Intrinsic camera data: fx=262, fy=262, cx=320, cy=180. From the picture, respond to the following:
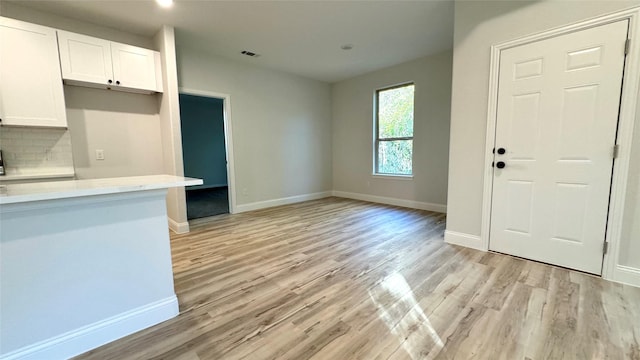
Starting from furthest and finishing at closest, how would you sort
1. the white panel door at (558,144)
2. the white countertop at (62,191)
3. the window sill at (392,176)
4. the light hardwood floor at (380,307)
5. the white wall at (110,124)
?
1. the window sill at (392,176)
2. the white wall at (110,124)
3. the white panel door at (558,144)
4. the light hardwood floor at (380,307)
5. the white countertop at (62,191)

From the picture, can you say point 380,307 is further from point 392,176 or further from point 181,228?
point 392,176

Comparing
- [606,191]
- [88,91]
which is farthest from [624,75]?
[88,91]

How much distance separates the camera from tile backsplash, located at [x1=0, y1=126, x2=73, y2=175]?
2740 millimetres

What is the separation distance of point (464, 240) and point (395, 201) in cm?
224

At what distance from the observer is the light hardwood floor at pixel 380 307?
1438 mm

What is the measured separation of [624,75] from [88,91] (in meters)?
5.29

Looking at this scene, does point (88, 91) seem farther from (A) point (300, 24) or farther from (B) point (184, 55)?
(A) point (300, 24)

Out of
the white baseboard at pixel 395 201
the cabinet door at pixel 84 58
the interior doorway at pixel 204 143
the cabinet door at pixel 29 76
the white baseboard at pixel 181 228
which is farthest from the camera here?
the interior doorway at pixel 204 143

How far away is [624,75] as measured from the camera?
79.2 inches

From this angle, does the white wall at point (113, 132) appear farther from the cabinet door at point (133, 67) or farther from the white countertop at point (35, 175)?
the cabinet door at point (133, 67)

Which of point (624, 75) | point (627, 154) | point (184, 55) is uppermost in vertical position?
point (184, 55)

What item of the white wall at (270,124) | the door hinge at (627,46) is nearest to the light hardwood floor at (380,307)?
the door hinge at (627,46)

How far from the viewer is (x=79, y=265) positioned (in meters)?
1.41

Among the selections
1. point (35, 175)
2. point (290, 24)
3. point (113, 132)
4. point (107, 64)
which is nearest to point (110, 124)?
point (113, 132)
